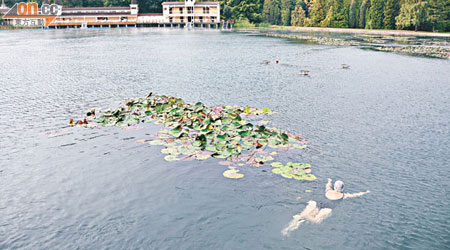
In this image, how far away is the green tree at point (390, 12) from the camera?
84.4 metres

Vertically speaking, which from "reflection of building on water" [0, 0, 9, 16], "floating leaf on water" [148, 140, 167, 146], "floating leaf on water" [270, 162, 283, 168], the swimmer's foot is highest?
"reflection of building on water" [0, 0, 9, 16]

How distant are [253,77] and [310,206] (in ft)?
64.5

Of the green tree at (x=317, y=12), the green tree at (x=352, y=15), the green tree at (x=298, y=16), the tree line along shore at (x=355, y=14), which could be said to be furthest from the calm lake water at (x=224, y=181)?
the green tree at (x=298, y=16)

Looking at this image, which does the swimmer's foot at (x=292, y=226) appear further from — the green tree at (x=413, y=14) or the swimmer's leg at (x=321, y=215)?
the green tree at (x=413, y=14)

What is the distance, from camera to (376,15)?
89.8 m

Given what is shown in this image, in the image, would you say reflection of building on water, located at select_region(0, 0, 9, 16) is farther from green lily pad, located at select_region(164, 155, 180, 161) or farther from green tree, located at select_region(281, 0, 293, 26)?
green lily pad, located at select_region(164, 155, 180, 161)

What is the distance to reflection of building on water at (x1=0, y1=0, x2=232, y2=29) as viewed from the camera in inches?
4761

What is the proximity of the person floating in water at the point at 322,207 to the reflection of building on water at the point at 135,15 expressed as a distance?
11601 centimetres

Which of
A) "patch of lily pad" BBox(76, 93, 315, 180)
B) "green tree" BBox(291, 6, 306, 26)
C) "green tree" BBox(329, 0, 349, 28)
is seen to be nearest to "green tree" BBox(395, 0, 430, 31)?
"green tree" BBox(329, 0, 349, 28)

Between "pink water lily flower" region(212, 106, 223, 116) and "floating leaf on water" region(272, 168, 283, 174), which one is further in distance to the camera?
"pink water lily flower" region(212, 106, 223, 116)

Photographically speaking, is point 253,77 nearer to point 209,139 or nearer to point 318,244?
point 209,139

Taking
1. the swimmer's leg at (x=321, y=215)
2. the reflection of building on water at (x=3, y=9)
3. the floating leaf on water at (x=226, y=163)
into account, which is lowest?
the swimmer's leg at (x=321, y=215)

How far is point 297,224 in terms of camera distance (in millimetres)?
8523

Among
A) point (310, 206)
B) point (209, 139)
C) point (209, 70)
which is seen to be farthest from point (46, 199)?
point (209, 70)
